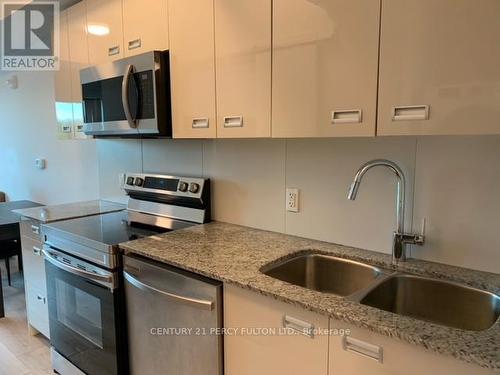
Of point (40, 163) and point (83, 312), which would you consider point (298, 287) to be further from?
point (40, 163)

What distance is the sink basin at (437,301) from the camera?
122 centimetres

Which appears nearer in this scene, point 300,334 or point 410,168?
point 300,334

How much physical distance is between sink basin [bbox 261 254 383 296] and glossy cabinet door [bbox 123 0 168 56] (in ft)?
3.99

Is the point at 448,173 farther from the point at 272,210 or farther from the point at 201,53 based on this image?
the point at 201,53

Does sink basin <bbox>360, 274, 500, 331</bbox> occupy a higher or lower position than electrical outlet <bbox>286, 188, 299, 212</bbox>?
lower

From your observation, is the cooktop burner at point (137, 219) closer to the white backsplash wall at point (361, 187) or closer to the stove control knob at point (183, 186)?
the stove control knob at point (183, 186)

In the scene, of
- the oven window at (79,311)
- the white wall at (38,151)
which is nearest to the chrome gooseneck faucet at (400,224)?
the oven window at (79,311)

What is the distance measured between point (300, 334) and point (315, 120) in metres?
0.73

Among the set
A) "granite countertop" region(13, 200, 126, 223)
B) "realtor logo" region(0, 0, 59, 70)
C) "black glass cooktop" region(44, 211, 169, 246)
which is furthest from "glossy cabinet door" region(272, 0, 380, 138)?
"realtor logo" region(0, 0, 59, 70)

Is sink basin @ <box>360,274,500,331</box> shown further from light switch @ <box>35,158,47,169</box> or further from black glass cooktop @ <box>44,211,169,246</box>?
light switch @ <box>35,158,47,169</box>

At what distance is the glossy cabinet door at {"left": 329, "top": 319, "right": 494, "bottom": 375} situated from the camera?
89 centimetres

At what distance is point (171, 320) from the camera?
1526 millimetres

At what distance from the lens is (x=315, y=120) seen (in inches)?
52.6

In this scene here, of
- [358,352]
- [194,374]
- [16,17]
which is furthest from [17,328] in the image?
[358,352]
